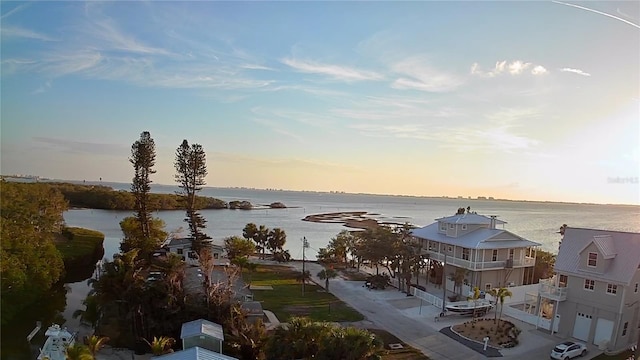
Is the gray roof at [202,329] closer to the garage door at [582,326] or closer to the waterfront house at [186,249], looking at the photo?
the garage door at [582,326]

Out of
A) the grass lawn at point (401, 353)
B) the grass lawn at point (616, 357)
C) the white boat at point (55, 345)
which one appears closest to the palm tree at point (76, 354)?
the white boat at point (55, 345)

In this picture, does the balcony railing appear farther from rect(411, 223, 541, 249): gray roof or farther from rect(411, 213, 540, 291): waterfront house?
rect(411, 223, 541, 249): gray roof

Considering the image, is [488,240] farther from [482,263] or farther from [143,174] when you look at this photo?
[143,174]

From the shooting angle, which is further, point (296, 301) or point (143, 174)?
point (143, 174)

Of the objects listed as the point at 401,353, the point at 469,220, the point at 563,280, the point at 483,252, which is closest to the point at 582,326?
the point at 563,280

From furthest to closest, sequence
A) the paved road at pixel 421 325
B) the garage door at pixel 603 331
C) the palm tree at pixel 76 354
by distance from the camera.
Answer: the garage door at pixel 603 331
the paved road at pixel 421 325
the palm tree at pixel 76 354

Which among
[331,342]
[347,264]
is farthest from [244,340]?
[347,264]
